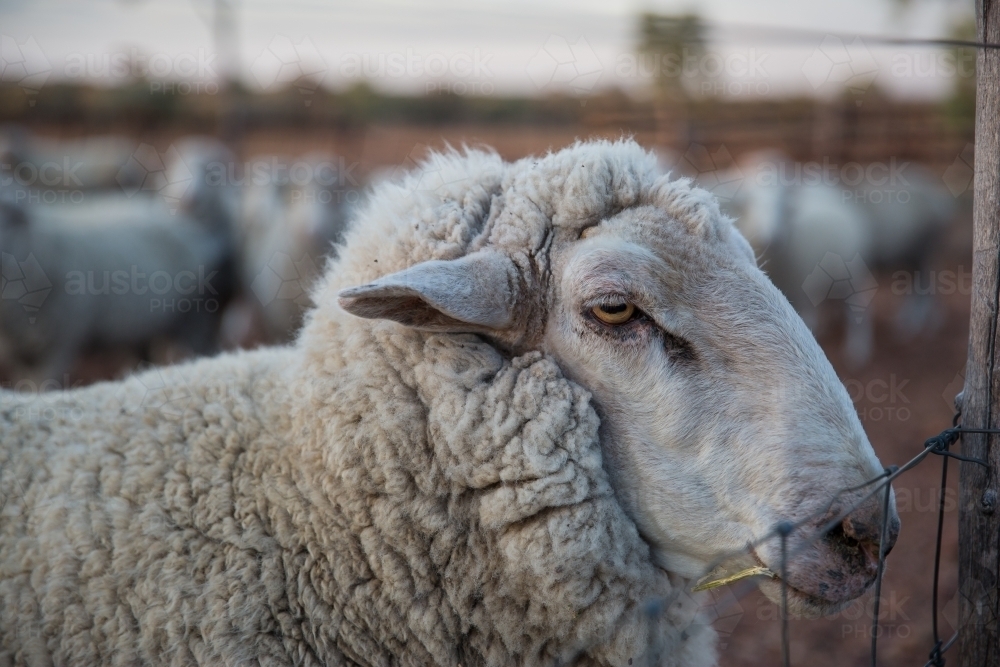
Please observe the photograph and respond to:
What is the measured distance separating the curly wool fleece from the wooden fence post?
0.75 m

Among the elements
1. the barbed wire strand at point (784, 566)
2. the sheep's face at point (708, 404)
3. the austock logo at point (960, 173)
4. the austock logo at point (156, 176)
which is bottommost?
the barbed wire strand at point (784, 566)

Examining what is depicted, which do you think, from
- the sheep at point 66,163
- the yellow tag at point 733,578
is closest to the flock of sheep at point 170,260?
→ the sheep at point 66,163

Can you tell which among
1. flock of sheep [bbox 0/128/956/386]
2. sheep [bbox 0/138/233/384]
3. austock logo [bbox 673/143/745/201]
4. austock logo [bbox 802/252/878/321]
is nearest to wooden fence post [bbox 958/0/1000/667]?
flock of sheep [bbox 0/128/956/386]

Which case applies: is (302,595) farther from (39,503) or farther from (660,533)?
(660,533)

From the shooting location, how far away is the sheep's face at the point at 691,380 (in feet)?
6.33

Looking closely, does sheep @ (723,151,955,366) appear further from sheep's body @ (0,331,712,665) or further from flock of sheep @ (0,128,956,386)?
sheep's body @ (0,331,712,665)

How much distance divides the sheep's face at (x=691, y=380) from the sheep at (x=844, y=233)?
7.42 m

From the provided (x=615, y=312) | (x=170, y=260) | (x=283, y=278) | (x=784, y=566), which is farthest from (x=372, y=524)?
(x=283, y=278)

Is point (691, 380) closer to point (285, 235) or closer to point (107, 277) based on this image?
point (107, 277)

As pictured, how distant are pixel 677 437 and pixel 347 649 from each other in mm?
→ 973

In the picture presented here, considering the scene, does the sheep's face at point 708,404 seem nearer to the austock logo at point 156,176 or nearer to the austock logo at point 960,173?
the austock logo at point 156,176

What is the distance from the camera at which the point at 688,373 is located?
2.06 m

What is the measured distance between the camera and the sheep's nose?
6.25 ft

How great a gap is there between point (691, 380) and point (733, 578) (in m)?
0.50
